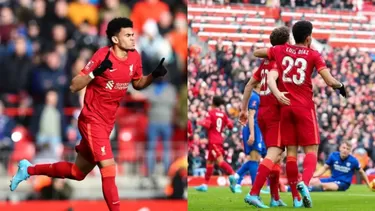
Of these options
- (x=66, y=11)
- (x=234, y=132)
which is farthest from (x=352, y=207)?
(x=234, y=132)

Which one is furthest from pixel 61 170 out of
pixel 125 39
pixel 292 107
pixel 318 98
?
pixel 318 98

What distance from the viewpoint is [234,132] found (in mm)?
21641

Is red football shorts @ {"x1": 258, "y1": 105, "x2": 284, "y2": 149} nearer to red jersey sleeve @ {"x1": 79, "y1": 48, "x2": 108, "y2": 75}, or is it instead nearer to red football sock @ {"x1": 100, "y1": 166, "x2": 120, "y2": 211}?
red football sock @ {"x1": 100, "y1": 166, "x2": 120, "y2": 211}

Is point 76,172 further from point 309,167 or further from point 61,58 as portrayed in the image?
point 61,58

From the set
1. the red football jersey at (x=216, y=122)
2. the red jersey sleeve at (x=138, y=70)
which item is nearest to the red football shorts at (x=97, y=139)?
the red jersey sleeve at (x=138, y=70)

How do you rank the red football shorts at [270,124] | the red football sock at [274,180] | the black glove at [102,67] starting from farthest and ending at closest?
1. the red football sock at [274,180]
2. the red football shorts at [270,124]
3. the black glove at [102,67]

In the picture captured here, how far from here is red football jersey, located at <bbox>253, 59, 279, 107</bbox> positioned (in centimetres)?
947

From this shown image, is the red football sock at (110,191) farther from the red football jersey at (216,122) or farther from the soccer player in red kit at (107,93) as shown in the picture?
the red football jersey at (216,122)

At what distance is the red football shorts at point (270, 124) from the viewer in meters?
9.29

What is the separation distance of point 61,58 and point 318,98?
13.8m

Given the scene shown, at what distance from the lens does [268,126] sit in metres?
9.56

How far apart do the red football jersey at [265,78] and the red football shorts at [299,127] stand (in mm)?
383

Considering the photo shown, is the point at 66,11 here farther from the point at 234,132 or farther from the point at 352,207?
the point at 234,132

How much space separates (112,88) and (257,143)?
5519 millimetres
